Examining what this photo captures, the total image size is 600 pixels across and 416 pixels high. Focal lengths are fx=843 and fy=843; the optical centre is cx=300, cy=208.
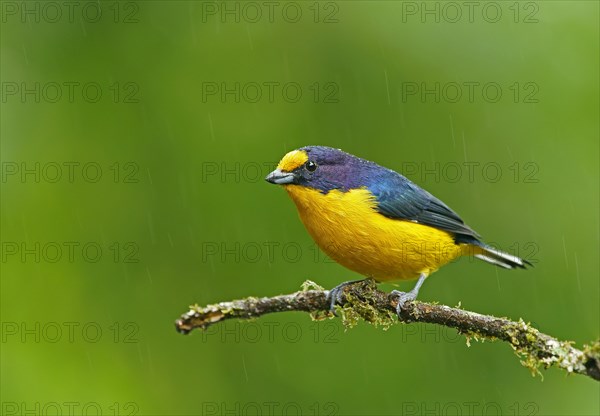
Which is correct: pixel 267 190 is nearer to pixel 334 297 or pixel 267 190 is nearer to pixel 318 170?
pixel 318 170

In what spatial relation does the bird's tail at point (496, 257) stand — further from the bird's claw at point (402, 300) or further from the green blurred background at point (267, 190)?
the bird's claw at point (402, 300)

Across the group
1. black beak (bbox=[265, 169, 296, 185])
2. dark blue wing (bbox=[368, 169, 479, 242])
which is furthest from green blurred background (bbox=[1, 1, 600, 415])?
black beak (bbox=[265, 169, 296, 185])

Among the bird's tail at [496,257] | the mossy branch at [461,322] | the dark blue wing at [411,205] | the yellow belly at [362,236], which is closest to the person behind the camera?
the mossy branch at [461,322]

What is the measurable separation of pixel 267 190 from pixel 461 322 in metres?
4.22

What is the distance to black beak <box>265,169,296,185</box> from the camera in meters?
6.56

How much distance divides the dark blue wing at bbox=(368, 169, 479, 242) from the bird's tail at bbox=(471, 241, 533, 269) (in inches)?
8.6

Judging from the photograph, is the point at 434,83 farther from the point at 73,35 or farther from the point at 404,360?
the point at 73,35

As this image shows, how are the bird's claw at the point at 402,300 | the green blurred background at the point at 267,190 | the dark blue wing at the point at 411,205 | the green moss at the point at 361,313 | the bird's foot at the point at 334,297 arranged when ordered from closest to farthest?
the bird's foot at the point at 334,297, the bird's claw at the point at 402,300, the green moss at the point at 361,313, the dark blue wing at the point at 411,205, the green blurred background at the point at 267,190

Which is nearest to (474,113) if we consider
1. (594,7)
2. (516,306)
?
(594,7)

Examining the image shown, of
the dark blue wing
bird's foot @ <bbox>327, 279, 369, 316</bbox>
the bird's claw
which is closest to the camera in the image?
bird's foot @ <bbox>327, 279, 369, 316</bbox>

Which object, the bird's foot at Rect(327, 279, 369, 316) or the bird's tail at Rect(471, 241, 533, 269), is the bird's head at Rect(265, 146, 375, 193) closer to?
the bird's foot at Rect(327, 279, 369, 316)

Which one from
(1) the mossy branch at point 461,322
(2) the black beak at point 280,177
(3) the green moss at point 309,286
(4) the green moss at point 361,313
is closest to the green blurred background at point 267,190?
(2) the black beak at point 280,177

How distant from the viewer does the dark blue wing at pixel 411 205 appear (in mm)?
7016

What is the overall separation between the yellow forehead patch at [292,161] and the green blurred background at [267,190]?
178 cm
